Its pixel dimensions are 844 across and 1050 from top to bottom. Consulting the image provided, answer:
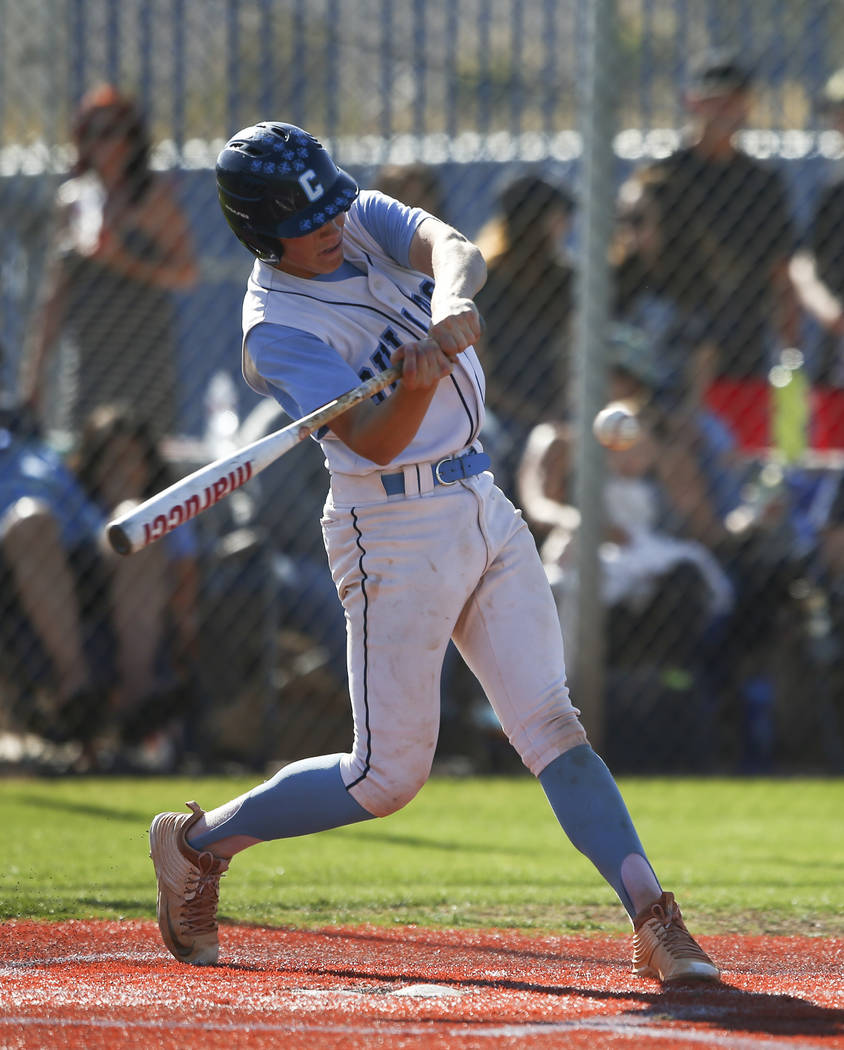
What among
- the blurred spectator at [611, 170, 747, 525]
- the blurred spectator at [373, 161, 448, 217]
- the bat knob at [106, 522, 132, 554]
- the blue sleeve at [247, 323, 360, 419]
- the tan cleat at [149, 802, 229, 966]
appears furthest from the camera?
the blurred spectator at [611, 170, 747, 525]

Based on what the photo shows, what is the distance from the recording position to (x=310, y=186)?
3373mm

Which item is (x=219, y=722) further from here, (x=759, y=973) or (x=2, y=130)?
(x=759, y=973)

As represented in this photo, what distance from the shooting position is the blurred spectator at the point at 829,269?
7195 millimetres

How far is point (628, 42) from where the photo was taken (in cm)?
780

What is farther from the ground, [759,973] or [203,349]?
[203,349]

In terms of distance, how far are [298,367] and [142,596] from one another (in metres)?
3.50

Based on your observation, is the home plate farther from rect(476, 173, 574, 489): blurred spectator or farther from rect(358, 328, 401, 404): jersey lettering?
rect(476, 173, 574, 489): blurred spectator

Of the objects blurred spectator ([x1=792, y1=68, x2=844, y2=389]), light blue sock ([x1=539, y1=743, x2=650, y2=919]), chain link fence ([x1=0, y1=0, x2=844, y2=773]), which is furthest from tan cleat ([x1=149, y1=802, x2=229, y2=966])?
blurred spectator ([x1=792, y1=68, x2=844, y2=389])

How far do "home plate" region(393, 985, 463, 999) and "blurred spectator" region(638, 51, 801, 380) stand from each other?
4.57 metres

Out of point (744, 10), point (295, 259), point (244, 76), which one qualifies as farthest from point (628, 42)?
point (295, 259)

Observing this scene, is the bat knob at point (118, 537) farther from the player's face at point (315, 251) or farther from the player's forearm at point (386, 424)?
the player's face at point (315, 251)

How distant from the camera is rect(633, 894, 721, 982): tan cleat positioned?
3.18 m

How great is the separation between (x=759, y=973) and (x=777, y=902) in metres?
0.88

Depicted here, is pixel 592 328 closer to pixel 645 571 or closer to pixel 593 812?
pixel 645 571
